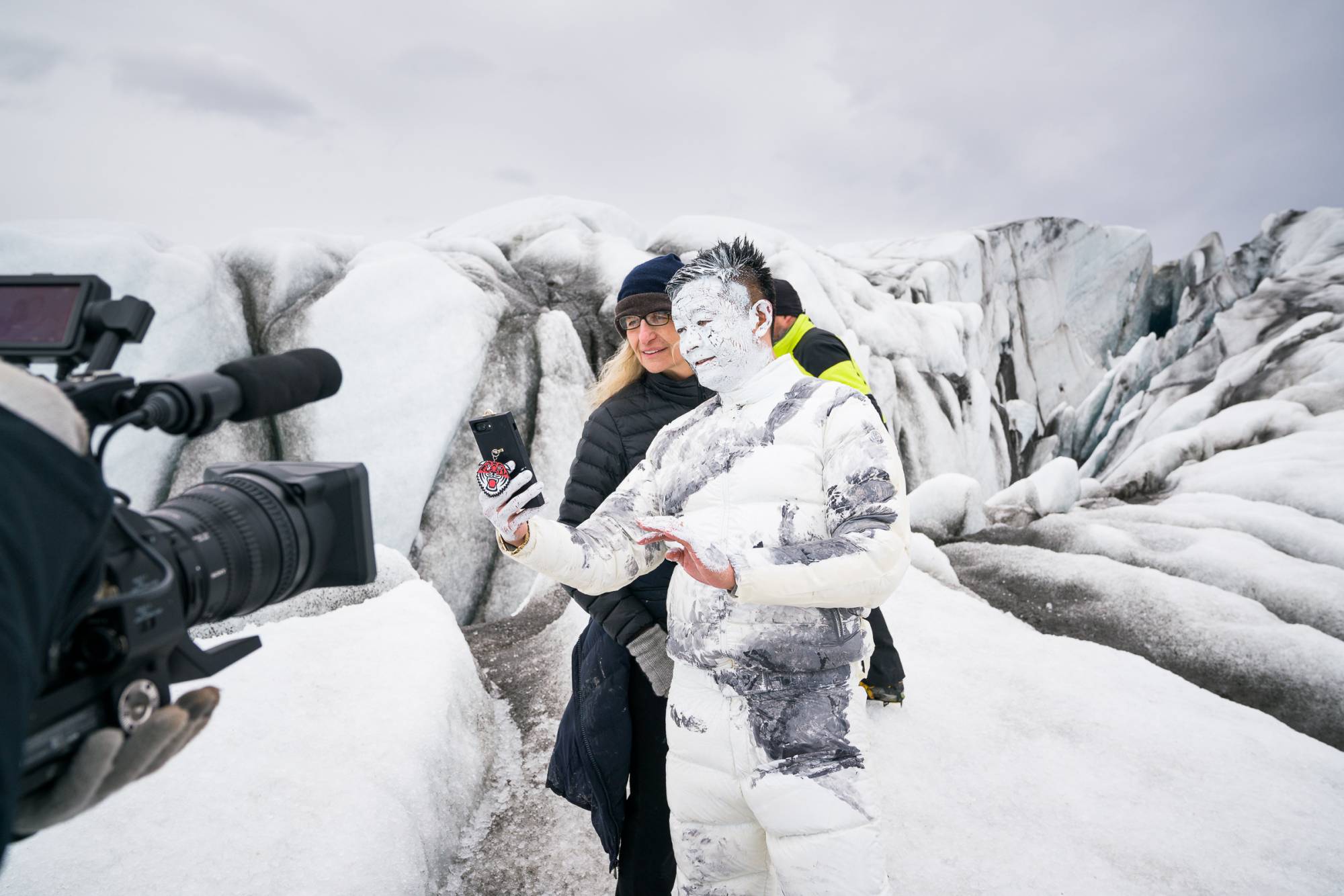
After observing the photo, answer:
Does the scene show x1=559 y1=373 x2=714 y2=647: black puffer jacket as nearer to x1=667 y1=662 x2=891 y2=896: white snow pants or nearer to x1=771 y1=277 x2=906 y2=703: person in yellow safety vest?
x1=667 y1=662 x2=891 y2=896: white snow pants

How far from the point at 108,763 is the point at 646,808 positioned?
176 cm

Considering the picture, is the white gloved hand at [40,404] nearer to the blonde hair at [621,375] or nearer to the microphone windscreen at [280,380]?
the microphone windscreen at [280,380]

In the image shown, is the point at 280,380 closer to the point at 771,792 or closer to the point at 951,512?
the point at 771,792

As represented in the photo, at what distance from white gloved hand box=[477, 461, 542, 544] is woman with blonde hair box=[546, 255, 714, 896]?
65 cm

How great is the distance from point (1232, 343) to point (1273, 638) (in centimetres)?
1344

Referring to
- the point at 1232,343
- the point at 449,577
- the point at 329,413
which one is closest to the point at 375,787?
the point at 449,577

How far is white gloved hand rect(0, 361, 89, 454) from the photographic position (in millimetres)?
758

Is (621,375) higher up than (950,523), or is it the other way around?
(621,375)

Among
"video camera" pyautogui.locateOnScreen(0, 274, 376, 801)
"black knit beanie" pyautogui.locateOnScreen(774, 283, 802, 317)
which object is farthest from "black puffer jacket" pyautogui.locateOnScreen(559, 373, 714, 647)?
"black knit beanie" pyautogui.locateOnScreen(774, 283, 802, 317)

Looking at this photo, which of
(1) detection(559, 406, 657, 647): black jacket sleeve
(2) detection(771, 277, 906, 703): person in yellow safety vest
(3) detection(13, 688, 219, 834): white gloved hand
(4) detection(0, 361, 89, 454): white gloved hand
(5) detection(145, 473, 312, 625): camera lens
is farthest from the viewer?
(2) detection(771, 277, 906, 703): person in yellow safety vest

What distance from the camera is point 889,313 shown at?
41.9 feet

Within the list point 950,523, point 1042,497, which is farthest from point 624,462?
point 1042,497

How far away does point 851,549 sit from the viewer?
1.52m

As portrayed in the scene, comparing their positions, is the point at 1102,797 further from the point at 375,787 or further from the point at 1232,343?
the point at 1232,343
